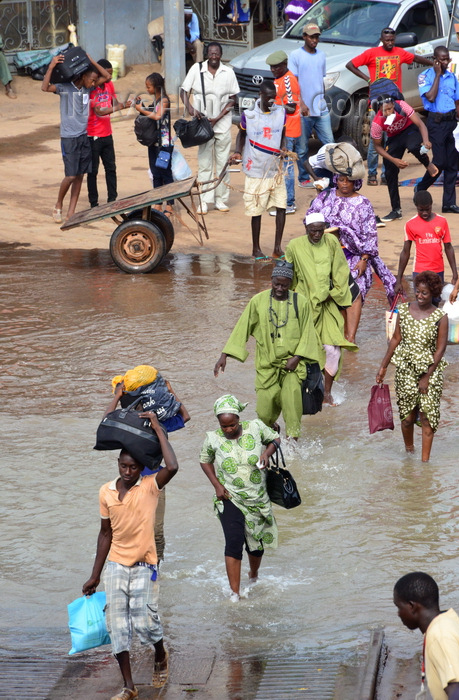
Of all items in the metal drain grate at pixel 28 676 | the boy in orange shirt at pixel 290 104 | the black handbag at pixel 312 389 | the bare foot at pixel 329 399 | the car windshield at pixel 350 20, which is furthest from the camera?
the car windshield at pixel 350 20

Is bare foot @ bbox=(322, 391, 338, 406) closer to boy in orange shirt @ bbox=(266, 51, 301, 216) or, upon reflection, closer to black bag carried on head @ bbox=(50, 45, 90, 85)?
boy in orange shirt @ bbox=(266, 51, 301, 216)

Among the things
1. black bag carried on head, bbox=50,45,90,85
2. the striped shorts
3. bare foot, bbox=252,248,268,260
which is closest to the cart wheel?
bare foot, bbox=252,248,268,260

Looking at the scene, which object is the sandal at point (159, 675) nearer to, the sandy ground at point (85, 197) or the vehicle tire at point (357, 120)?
the sandy ground at point (85, 197)

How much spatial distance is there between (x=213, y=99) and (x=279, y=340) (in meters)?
6.83

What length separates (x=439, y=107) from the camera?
13.5m

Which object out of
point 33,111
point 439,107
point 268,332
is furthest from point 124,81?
point 268,332

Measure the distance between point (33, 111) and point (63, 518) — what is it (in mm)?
14210

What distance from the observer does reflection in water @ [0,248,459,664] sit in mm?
5664

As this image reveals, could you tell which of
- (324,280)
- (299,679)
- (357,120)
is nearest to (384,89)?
(357,120)

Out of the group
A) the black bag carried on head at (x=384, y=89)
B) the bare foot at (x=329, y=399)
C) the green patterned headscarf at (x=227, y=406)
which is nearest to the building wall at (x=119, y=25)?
the black bag carried on head at (x=384, y=89)

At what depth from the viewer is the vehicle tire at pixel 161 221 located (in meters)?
11.8

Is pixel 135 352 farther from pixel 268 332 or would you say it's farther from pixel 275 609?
pixel 275 609

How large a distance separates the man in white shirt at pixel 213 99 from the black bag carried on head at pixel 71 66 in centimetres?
124

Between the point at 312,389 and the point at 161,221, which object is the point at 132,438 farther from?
the point at 161,221
